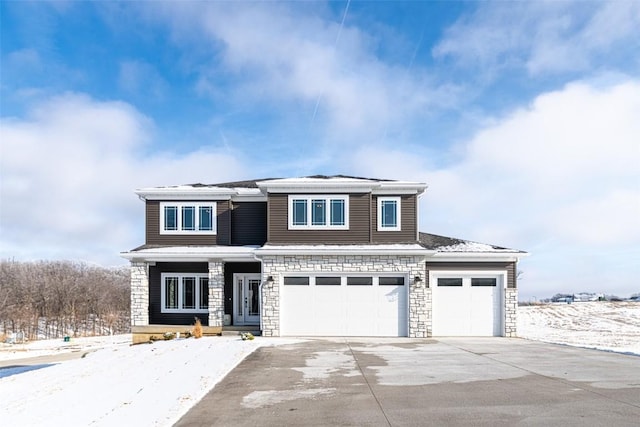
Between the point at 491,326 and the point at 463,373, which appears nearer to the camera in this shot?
the point at 463,373

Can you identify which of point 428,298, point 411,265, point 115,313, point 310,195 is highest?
point 310,195

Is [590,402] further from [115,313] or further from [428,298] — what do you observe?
[115,313]

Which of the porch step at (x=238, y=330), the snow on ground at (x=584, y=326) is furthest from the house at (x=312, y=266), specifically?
the snow on ground at (x=584, y=326)

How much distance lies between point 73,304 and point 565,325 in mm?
27692

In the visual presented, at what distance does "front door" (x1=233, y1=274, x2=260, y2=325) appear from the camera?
21281 mm

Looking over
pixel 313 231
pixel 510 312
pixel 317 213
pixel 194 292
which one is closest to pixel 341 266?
pixel 313 231

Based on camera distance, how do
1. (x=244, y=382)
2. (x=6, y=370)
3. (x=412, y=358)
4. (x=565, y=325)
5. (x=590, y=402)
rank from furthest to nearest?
(x=565, y=325), (x=6, y=370), (x=412, y=358), (x=244, y=382), (x=590, y=402)

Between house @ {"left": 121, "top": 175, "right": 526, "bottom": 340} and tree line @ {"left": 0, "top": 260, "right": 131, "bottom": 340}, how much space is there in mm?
12048

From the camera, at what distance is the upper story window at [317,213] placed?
1994 centimetres

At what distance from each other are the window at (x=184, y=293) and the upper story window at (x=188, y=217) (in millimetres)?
1811

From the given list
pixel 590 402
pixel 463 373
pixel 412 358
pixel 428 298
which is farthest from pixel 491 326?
pixel 590 402

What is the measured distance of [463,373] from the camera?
1056 cm

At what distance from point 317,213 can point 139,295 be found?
741 centimetres

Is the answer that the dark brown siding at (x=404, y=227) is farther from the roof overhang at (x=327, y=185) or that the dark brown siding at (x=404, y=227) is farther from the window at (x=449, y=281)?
the window at (x=449, y=281)
